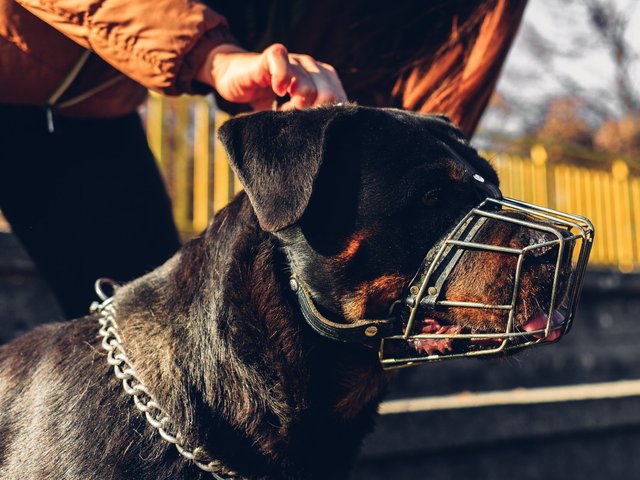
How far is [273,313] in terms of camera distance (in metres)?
2.13

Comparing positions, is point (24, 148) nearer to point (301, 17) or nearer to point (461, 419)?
point (301, 17)

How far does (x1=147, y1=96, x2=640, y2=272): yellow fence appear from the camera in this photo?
578 centimetres

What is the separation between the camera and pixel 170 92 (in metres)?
2.27

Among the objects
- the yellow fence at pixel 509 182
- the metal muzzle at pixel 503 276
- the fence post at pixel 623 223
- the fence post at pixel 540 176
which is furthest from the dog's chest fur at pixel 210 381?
the fence post at pixel 623 223

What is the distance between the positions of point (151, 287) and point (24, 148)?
0.69 meters

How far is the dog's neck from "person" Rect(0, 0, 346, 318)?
1.34 ft

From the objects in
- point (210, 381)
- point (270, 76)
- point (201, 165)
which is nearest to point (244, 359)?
point (210, 381)

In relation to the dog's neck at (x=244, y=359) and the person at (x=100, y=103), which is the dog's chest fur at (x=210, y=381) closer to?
the dog's neck at (x=244, y=359)

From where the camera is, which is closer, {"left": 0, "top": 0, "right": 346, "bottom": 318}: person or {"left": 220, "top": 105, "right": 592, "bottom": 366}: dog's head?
{"left": 220, "top": 105, "right": 592, "bottom": 366}: dog's head

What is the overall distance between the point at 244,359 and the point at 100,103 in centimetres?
106

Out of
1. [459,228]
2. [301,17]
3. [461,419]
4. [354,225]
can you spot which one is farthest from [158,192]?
[461,419]

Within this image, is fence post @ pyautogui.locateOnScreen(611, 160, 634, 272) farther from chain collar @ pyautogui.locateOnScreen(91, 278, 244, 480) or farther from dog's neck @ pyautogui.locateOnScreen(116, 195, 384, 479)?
chain collar @ pyautogui.locateOnScreen(91, 278, 244, 480)

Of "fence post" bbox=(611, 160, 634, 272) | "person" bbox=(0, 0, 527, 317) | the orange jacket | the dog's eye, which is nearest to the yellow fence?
"fence post" bbox=(611, 160, 634, 272)

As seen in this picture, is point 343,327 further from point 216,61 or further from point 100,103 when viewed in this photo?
point 100,103
